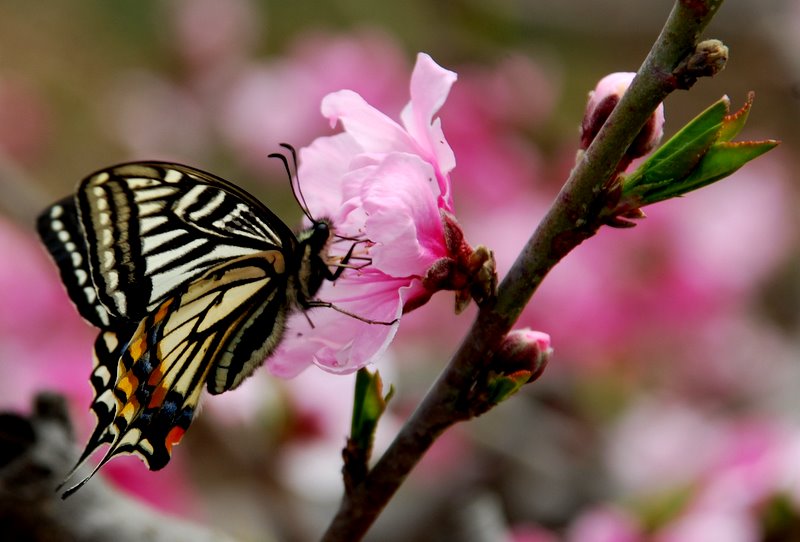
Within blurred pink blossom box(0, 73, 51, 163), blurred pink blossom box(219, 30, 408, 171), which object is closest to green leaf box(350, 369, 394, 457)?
blurred pink blossom box(219, 30, 408, 171)

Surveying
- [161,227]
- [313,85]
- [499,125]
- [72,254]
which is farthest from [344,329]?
[313,85]

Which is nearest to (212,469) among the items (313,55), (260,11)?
(313,55)

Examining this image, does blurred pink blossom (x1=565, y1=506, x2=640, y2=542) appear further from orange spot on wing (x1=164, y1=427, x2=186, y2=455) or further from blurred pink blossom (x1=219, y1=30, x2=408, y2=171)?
blurred pink blossom (x1=219, y1=30, x2=408, y2=171)

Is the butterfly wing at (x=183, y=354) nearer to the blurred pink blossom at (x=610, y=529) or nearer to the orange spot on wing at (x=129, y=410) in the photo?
the orange spot on wing at (x=129, y=410)

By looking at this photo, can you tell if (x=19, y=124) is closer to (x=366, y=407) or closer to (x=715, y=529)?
(x=715, y=529)

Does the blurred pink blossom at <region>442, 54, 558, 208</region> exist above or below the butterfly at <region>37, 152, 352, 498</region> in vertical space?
above

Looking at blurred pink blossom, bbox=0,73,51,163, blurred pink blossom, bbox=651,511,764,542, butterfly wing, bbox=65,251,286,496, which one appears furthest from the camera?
blurred pink blossom, bbox=0,73,51,163
